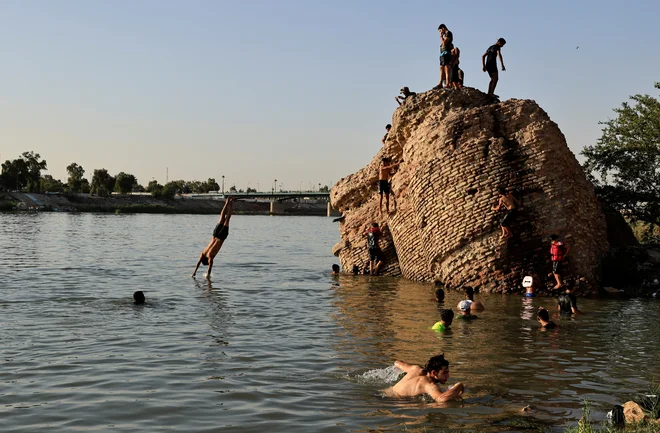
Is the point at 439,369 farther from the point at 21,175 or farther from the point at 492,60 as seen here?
the point at 21,175

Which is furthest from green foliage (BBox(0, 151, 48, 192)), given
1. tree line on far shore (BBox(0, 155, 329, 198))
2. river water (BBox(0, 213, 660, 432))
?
river water (BBox(0, 213, 660, 432))

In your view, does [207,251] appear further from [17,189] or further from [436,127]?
[17,189]

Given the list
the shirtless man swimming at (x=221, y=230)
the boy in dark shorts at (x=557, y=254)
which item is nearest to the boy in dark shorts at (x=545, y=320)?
the boy in dark shorts at (x=557, y=254)

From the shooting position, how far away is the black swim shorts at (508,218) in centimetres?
2044

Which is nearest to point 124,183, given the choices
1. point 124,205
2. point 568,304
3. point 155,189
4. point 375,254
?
point 155,189

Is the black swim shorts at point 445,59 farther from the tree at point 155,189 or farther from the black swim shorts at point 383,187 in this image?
the tree at point 155,189

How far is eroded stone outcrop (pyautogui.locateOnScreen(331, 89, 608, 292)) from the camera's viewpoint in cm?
2091

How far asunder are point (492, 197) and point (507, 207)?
0.67 meters

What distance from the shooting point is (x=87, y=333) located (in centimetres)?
1483

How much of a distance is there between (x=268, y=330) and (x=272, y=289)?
7845 mm

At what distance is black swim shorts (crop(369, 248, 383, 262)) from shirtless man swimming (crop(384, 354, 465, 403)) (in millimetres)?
15513

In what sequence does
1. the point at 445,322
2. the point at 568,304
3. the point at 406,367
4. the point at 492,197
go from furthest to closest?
the point at 492,197
the point at 568,304
the point at 445,322
the point at 406,367

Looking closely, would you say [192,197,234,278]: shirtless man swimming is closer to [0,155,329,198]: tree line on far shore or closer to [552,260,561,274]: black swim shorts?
[552,260,561,274]: black swim shorts

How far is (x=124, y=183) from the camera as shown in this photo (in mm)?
181750
